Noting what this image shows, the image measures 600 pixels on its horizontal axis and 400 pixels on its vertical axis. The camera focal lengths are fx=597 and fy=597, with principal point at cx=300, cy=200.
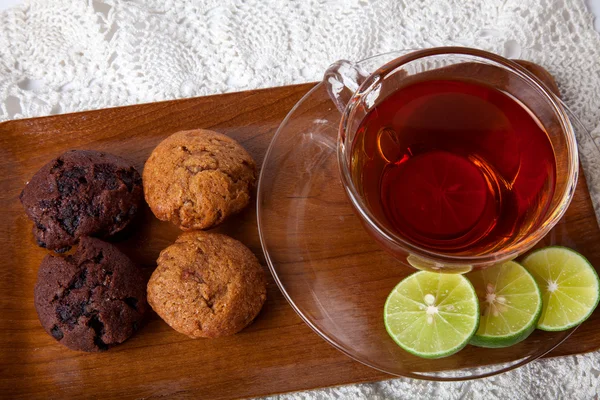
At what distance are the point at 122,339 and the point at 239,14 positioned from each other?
1137mm

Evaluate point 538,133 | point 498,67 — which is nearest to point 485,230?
Answer: point 538,133

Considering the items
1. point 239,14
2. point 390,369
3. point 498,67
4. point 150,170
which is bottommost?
point 390,369

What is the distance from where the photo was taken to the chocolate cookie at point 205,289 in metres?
1.53

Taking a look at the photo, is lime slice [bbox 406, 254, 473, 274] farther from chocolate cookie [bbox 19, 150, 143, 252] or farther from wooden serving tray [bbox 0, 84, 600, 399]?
chocolate cookie [bbox 19, 150, 143, 252]

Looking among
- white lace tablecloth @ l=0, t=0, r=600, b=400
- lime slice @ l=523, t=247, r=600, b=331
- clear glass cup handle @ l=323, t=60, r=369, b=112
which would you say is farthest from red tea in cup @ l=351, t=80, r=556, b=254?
white lace tablecloth @ l=0, t=0, r=600, b=400

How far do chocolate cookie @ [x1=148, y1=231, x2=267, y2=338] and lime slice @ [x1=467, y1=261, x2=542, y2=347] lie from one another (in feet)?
1.86

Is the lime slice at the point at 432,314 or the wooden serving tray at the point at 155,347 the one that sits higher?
the lime slice at the point at 432,314

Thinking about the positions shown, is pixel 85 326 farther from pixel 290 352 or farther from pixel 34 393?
pixel 290 352

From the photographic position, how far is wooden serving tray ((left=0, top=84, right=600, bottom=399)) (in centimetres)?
160

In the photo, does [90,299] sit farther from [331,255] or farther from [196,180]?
[331,255]

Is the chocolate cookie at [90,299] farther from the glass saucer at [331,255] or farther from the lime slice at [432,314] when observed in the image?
the lime slice at [432,314]

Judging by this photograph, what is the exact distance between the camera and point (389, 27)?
2.04 metres

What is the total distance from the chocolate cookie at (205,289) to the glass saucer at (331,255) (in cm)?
9

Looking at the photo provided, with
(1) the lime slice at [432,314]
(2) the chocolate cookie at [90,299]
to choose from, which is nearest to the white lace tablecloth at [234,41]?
(2) the chocolate cookie at [90,299]
